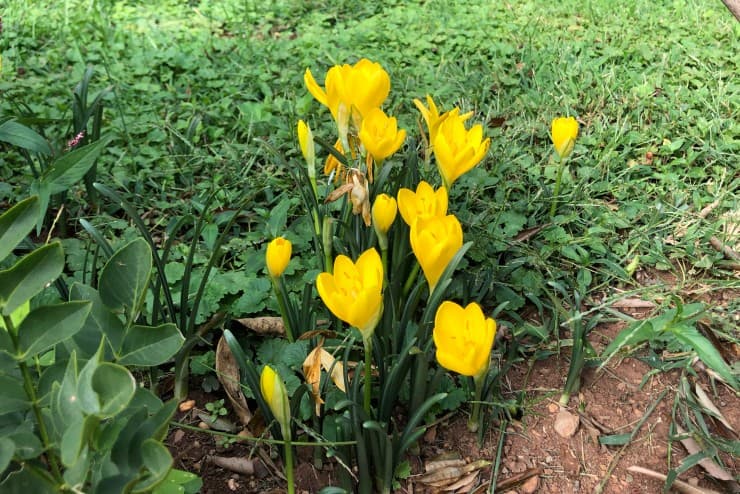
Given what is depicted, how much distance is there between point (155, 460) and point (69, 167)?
1.13 m

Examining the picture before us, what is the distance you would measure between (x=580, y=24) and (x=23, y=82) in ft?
8.72

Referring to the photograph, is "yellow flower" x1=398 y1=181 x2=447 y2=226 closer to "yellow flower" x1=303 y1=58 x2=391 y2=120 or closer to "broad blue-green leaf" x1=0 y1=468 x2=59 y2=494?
"yellow flower" x1=303 y1=58 x2=391 y2=120

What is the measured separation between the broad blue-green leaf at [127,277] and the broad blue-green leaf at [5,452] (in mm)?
261

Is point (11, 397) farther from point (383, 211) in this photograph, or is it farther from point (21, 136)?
point (21, 136)

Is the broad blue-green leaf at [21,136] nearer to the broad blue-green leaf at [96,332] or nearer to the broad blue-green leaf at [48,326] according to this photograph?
the broad blue-green leaf at [96,332]

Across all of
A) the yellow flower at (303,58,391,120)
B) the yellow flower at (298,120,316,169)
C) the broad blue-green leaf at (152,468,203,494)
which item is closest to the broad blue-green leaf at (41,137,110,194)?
the yellow flower at (298,120,316,169)

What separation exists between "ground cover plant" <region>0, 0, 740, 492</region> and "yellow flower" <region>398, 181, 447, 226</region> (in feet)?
0.04

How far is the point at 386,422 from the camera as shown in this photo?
4.67ft

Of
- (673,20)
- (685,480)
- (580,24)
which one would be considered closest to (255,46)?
(580,24)

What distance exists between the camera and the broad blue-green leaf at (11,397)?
2.64 ft

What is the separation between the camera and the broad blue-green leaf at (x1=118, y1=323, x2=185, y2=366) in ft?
2.99

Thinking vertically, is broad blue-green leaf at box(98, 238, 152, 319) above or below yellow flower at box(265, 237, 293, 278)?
above

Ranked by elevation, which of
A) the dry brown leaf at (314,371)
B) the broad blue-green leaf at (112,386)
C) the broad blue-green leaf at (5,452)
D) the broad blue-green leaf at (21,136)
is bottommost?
the dry brown leaf at (314,371)

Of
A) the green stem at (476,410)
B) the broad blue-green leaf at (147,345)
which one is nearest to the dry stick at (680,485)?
the green stem at (476,410)
